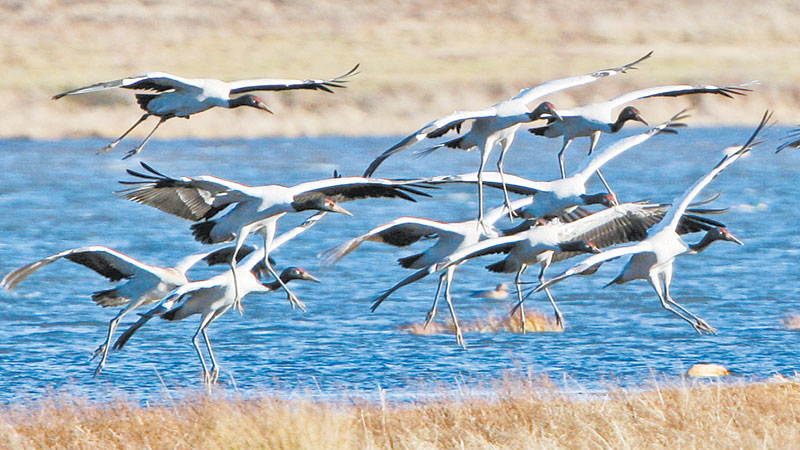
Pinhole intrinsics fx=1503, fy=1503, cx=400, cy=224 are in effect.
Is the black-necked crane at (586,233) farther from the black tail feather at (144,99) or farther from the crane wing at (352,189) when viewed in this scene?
the black tail feather at (144,99)

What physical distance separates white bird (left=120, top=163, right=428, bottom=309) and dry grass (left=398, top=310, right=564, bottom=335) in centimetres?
653

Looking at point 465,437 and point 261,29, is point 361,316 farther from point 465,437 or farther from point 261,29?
point 261,29

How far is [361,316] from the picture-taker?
21734 millimetres

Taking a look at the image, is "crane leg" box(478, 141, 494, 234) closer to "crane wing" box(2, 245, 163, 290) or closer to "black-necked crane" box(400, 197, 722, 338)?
"black-necked crane" box(400, 197, 722, 338)

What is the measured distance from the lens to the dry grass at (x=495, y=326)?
64.8 feet

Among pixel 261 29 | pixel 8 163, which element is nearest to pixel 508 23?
pixel 261 29

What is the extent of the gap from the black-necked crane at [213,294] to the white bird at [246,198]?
92cm

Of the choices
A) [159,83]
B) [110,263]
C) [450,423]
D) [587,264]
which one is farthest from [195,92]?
[587,264]

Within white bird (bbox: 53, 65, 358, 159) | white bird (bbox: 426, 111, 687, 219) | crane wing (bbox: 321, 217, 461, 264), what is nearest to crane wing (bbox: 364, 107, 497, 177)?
white bird (bbox: 426, 111, 687, 219)

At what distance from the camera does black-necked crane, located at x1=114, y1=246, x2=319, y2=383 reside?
A: 14.6 m

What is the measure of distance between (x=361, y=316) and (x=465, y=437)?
1067 centimetres

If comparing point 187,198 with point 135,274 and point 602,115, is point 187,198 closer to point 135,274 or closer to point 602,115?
point 135,274

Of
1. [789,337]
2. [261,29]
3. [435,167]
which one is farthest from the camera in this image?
[261,29]

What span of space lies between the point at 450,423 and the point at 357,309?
10880 millimetres
